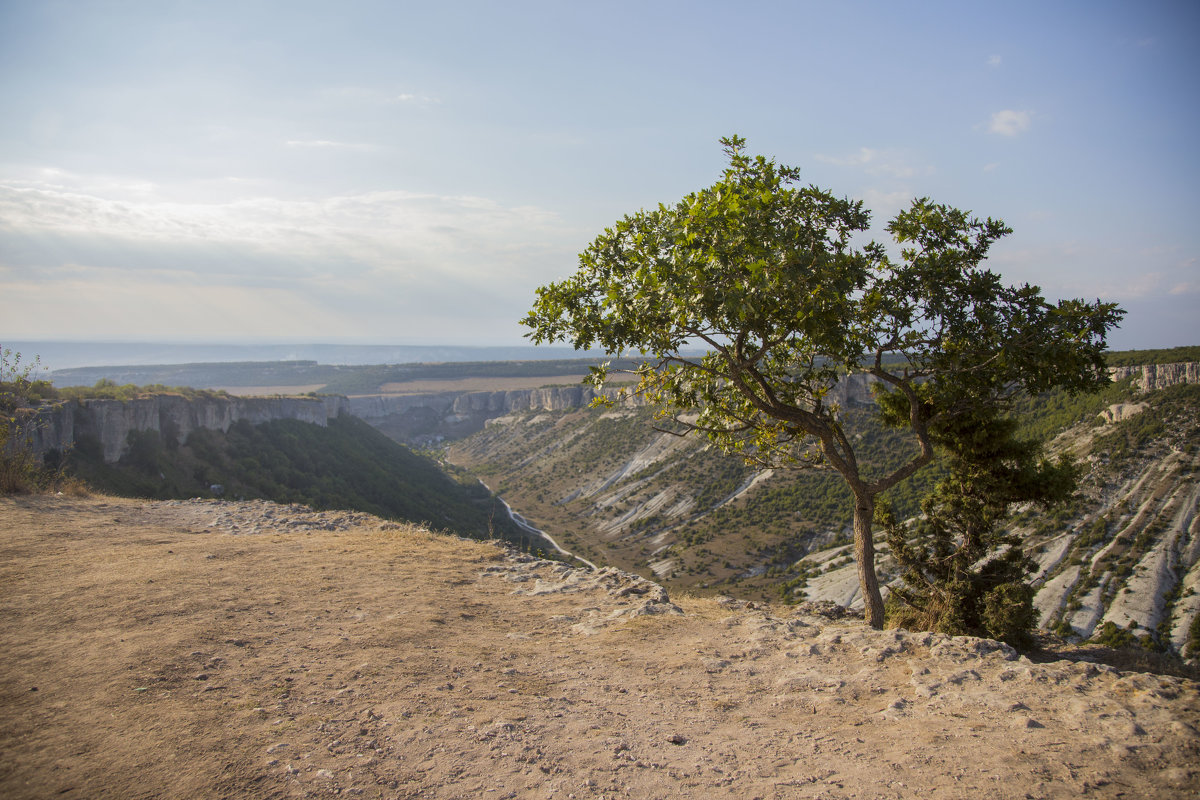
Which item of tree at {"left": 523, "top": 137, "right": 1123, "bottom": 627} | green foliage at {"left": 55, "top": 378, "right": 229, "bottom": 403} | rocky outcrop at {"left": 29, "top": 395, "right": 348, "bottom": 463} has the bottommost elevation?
rocky outcrop at {"left": 29, "top": 395, "right": 348, "bottom": 463}

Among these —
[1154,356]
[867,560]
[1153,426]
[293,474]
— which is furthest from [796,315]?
[1154,356]

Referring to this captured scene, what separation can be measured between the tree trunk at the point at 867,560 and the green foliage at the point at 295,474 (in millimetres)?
25598

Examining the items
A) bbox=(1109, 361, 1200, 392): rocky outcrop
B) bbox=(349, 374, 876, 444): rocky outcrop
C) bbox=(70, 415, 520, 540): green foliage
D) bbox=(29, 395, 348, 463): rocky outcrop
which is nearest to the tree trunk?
bbox=(29, 395, 348, 463): rocky outcrop

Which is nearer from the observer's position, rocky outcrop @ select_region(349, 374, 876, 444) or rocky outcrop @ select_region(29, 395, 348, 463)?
rocky outcrop @ select_region(29, 395, 348, 463)

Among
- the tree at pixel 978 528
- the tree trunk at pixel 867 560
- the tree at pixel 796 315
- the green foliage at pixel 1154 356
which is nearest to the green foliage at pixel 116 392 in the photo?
the tree at pixel 796 315

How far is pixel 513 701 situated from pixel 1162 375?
A: 4815cm

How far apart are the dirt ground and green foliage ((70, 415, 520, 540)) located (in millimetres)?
24231

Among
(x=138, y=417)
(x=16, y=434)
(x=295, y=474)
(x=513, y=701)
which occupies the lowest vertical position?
(x=295, y=474)

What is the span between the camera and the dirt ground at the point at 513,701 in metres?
3.79

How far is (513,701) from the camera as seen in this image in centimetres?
511

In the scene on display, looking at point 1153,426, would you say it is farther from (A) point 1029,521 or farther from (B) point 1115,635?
(B) point 1115,635

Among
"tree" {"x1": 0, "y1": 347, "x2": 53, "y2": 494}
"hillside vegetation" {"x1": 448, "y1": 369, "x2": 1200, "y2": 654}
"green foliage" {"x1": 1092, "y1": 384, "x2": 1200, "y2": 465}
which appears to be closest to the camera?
"tree" {"x1": 0, "y1": 347, "x2": 53, "y2": 494}

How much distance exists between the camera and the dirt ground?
3.79m

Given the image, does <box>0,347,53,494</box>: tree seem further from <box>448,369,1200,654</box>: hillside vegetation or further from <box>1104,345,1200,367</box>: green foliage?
<box>1104,345,1200,367</box>: green foliage
